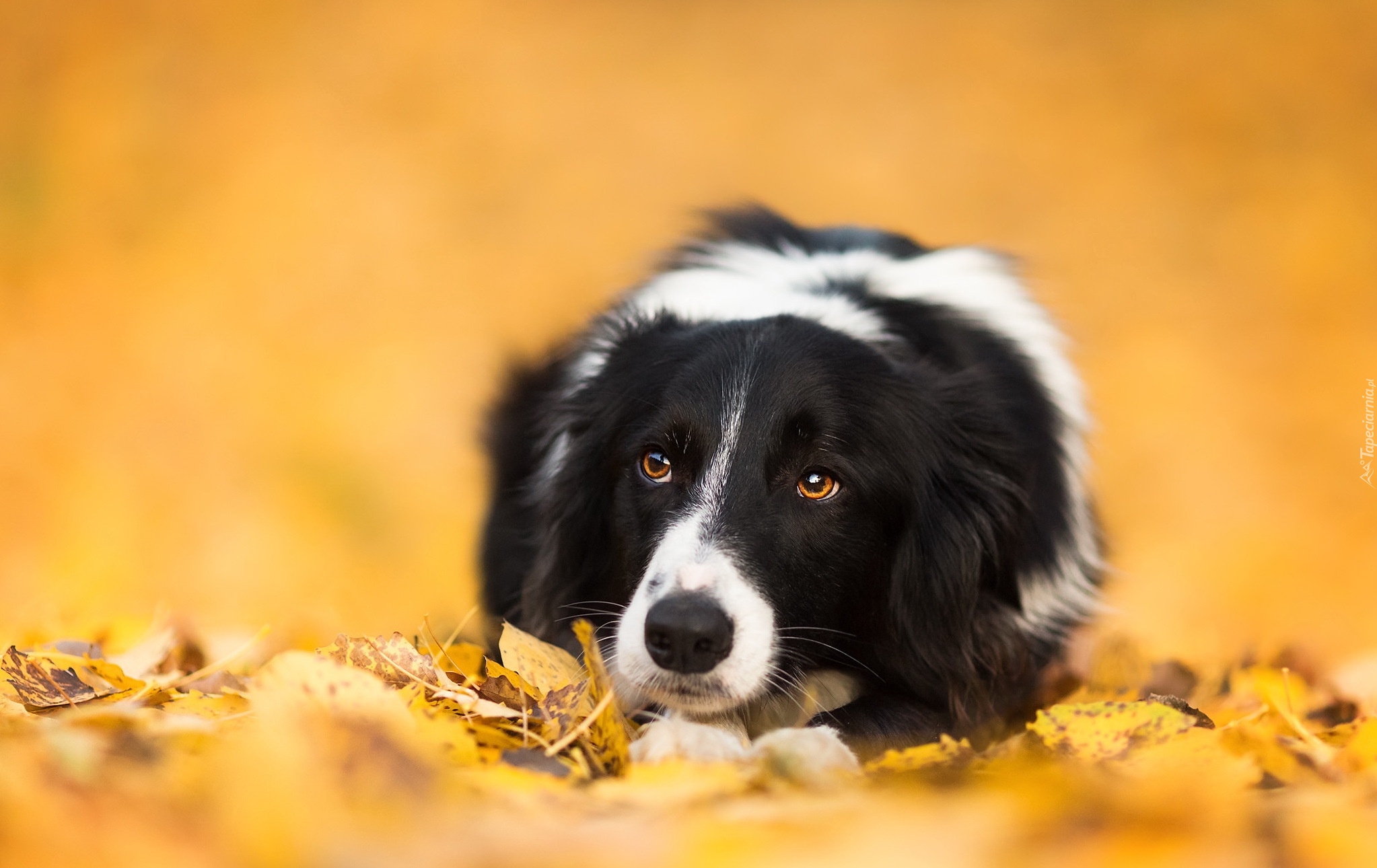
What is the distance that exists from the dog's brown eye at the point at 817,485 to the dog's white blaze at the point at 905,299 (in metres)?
0.48

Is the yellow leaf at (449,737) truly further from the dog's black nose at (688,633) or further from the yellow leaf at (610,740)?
the dog's black nose at (688,633)

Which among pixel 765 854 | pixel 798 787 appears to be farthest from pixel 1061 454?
pixel 765 854

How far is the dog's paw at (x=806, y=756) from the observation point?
1612 millimetres

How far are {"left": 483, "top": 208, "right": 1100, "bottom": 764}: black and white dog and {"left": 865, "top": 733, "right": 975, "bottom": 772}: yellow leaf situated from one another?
3.7 inches

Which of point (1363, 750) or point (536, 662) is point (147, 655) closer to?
point (536, 662)

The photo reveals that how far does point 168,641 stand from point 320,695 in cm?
119

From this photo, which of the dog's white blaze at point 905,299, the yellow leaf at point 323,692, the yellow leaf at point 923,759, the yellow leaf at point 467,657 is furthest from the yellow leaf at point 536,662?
the dog's white blaze at point 905,299

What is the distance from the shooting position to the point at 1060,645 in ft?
9.51

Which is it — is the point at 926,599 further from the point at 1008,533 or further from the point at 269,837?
the point at 269,837

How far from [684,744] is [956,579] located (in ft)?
3.04

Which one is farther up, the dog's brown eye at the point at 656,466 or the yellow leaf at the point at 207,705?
the dog's brown eye at the point at 656,466

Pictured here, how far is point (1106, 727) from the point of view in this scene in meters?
1.79

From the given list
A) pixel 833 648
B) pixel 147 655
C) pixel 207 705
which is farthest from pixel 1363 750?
pixel 147 655

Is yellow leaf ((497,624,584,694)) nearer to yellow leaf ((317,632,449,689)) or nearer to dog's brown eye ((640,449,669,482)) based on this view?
yellow leaf ((317,632,449,689))
